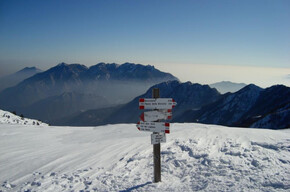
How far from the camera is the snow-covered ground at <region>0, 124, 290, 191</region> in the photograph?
A: 27.0 ft

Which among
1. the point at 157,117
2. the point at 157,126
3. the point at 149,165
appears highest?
the point at 157,117

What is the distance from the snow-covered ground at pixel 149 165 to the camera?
8219mm

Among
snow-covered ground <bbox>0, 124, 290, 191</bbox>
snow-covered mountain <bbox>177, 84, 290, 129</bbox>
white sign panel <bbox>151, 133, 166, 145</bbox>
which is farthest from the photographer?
snow-covered mountain <bbox>177, 84, 290, 129</bbox>

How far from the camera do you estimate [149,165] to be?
10.5 m

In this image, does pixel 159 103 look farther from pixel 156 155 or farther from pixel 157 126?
pixel 156 155

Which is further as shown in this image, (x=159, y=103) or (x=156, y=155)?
(x=156, y=155)

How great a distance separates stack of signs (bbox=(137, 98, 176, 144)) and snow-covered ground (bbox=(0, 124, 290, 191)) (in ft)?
6.46

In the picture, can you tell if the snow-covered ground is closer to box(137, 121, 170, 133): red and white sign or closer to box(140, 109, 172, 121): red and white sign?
box(137, 121, 170, 133): red and white sign

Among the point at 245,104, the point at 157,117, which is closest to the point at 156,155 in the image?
the point at 157,117

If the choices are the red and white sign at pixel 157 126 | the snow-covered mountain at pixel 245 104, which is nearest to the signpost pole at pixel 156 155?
the red and white sign at pixel 157 126

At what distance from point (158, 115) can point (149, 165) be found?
3.50 metres

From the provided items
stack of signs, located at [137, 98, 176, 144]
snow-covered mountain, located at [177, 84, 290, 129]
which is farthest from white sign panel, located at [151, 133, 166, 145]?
snow-covered mountain, located at [177, 84, 290, 129]

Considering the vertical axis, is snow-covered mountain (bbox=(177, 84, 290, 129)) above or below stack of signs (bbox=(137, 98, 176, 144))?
below

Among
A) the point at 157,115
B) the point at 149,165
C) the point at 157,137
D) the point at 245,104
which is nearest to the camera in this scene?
the point at 157,137
